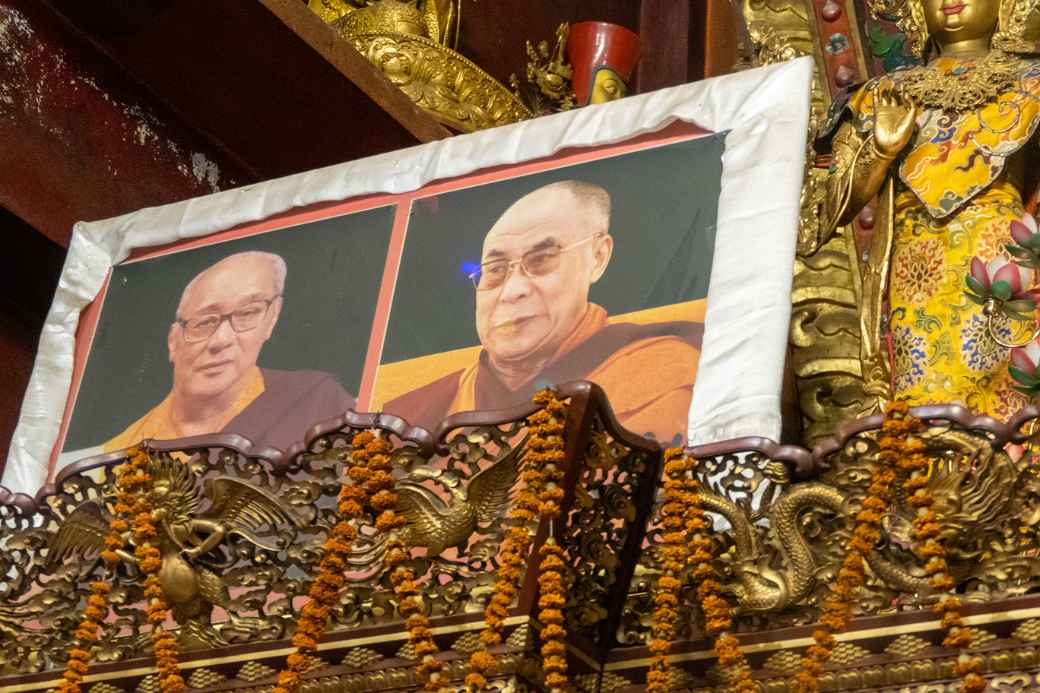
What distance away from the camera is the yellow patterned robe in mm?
3436

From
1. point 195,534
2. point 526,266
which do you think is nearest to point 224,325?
point 526,266

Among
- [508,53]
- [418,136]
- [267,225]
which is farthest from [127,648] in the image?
[508,53]

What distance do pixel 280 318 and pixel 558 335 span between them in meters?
0.61

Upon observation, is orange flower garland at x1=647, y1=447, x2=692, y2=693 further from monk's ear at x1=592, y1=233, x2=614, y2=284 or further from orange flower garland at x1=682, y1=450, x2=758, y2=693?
monk's ear at x1=592, y1=233, x2=614, y2=284

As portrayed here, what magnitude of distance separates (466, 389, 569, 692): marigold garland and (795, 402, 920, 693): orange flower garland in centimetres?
29

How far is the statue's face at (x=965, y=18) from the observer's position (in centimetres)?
380

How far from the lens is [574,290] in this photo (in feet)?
11.0

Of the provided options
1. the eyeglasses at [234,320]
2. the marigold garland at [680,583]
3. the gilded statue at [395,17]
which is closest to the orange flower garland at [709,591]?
the marigold garland at [680,583]

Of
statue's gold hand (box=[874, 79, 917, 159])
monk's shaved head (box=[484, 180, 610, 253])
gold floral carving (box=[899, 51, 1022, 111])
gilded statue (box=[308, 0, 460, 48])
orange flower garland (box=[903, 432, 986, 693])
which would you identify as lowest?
orange flower garland (box=[903, 432, 986, 693])

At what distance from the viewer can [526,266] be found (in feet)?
11.2

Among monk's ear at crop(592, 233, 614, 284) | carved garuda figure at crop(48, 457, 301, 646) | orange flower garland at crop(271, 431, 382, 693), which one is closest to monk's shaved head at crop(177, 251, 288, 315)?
monk's ear at crop(592, 233, 614, 284)

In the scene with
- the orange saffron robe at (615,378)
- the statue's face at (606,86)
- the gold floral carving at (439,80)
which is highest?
the statue's face at (606,86)

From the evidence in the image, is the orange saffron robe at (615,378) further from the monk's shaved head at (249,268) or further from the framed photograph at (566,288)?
the monk's shaved head at (249,268)

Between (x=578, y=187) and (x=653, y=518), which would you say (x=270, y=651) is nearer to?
(x=653, y=518)
